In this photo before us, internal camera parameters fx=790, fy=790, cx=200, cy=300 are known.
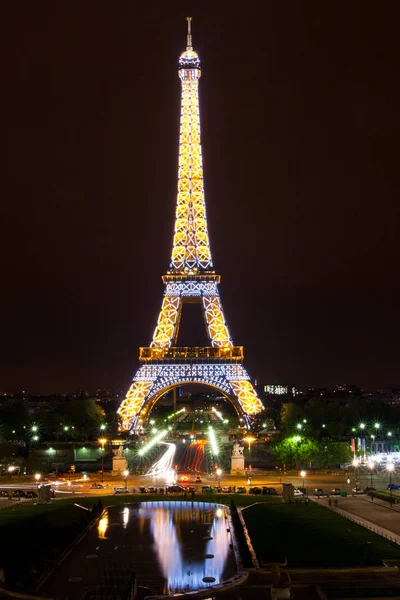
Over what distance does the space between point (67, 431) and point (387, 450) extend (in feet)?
133

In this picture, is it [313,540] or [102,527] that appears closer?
[313,540]

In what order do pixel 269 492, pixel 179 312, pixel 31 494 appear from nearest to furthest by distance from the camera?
pixel 31 494
pixel 269 492
pixel 179 312

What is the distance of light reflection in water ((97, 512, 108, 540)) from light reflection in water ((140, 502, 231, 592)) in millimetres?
2449

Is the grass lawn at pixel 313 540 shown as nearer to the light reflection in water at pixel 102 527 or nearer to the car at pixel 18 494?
the light reflection in water at pixel 102 527

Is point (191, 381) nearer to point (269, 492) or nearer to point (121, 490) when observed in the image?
point (121, 490)

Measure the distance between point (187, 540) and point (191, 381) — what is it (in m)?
49.6

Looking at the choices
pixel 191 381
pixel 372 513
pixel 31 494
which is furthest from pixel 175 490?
pixel 191 381

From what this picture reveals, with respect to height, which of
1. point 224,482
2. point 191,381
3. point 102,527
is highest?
point 191,381

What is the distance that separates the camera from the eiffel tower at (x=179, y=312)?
87062 millimetres

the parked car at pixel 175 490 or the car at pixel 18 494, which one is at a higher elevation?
the parked car at pixel 175 490

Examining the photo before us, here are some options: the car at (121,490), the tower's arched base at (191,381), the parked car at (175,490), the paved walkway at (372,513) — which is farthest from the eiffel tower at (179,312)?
the paved walkway at (372,513)

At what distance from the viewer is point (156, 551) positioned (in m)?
35.5

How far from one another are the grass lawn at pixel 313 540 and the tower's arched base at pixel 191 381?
39.7 meters

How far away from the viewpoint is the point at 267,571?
100 feet
